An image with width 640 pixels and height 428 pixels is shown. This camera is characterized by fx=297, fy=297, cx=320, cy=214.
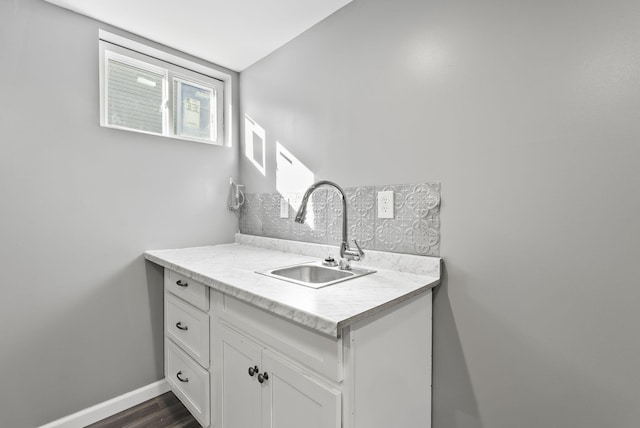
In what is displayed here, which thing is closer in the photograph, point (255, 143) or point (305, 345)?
point (305, 345)

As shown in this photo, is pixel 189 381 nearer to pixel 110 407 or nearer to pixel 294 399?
pixel 110 407

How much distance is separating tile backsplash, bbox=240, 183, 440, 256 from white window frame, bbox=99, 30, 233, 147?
2.64ft

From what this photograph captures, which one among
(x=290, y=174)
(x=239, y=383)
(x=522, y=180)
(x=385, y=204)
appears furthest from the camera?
(x=290, y=174)

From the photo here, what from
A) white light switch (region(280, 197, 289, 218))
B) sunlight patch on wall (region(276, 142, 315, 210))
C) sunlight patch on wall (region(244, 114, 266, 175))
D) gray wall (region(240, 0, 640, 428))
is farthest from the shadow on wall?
sunlight patch on wall (region(244, 114, 266, 175))

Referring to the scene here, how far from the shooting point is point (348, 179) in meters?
1.61

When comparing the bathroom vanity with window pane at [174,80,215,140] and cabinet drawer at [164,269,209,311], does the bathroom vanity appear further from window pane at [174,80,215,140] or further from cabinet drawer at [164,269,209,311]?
window pane at [174,80,215,140]

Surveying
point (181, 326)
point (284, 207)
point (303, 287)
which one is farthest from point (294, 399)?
point (284, 207)

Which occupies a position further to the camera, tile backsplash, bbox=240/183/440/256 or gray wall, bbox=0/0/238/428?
gray wall, bbox=0/0/238/428

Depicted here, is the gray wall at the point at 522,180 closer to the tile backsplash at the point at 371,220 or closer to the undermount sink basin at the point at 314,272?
the tile backsplash at the point at 371,220

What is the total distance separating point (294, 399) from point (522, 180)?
1.09 meters

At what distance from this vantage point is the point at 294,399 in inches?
37.9

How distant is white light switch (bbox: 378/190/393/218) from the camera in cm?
141

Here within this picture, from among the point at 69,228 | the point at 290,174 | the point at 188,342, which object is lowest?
the point at 188,342

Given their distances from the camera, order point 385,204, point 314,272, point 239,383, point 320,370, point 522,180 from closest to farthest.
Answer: point 320,370
point 522,180
point 239,383
point 385,204
point 314,272
